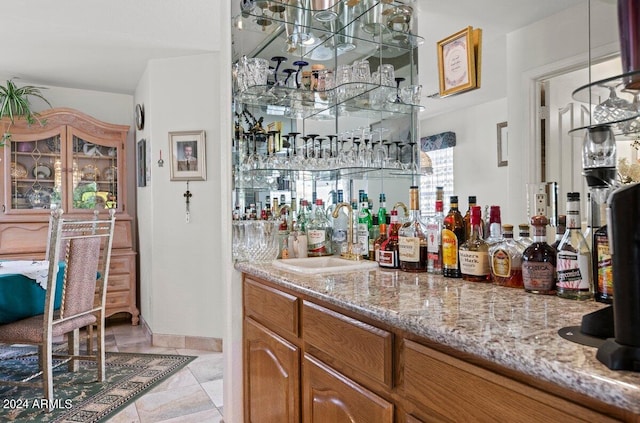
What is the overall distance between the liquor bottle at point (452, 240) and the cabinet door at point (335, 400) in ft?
1.87

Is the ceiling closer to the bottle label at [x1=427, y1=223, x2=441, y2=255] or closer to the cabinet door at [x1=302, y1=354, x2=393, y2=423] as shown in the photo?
the bottle label at [x1=427, y1=223, x2=441, y2=255]

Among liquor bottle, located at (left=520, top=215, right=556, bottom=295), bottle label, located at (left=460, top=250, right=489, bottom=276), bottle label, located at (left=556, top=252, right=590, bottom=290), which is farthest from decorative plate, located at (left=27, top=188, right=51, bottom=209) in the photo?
bottle label, located at (left=556, top=252, right=590, bottom=290)

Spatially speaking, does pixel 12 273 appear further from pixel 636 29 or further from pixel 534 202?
pixel 636 29

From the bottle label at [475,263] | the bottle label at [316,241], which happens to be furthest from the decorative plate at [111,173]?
the bottle label at [475,263]

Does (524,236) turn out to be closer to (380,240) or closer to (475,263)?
(475,263)

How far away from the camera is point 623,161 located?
119cm

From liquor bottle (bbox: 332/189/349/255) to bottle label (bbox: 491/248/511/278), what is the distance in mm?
971

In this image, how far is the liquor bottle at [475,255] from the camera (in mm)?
1485

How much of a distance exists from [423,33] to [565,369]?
5.82 feet

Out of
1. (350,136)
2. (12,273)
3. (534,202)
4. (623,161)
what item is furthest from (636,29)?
(12,273)

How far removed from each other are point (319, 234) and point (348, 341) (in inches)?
41.0

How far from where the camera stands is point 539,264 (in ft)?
4.16

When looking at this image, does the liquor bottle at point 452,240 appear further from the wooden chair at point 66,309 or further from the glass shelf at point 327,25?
the wooden chair at point 66,309

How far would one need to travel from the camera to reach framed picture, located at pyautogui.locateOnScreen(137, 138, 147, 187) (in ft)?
13.6
